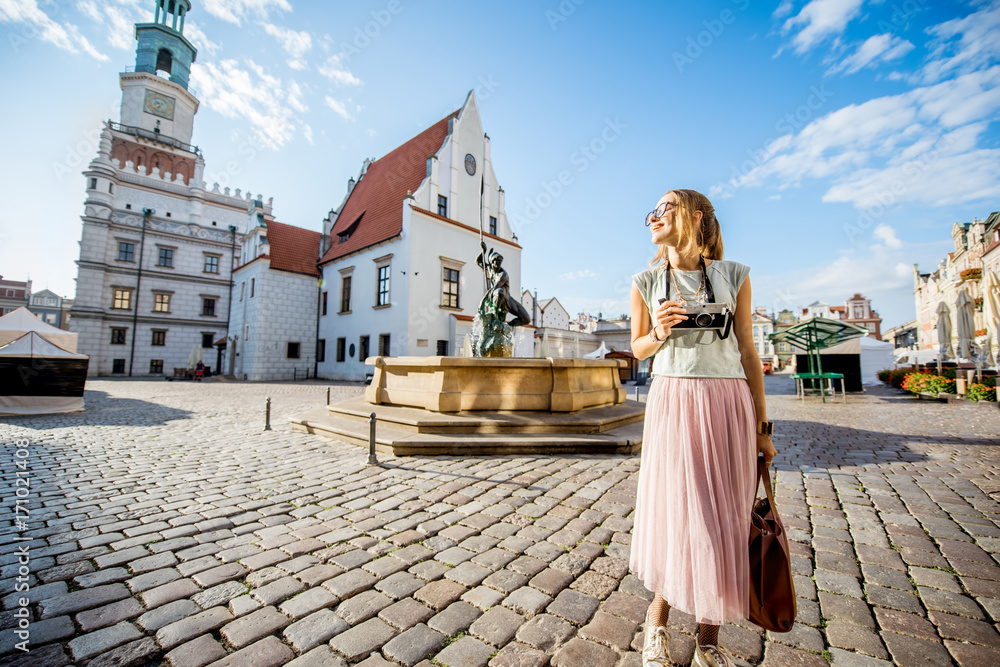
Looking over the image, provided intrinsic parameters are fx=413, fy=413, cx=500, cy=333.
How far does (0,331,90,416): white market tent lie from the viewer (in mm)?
9328

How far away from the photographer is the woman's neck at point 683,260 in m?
1.77

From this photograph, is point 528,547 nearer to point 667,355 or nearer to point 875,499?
point 667,355

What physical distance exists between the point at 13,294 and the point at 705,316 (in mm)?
103143

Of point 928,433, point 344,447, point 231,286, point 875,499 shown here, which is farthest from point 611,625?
point 231,286

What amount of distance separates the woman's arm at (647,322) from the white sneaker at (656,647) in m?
1.16

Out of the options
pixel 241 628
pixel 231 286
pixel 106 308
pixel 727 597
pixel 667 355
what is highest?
pixel 231 286

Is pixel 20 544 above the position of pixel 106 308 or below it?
below

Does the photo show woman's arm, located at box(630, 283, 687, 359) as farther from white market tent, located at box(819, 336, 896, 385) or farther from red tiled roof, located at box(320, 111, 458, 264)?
white market tent, located at box(819, 336, 896, 385)

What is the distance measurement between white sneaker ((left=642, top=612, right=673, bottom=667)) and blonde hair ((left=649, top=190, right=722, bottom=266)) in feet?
5.31

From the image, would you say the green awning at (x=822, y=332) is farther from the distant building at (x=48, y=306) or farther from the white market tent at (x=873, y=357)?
the distant building at (x=48, y=306)

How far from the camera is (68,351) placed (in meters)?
10.4

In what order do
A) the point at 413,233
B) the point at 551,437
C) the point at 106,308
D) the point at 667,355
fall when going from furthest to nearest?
the point at 106,308
the point at 413,233
the point at 551,437
the point at 667,355

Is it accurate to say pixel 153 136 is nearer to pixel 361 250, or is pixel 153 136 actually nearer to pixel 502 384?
pixel 361 250

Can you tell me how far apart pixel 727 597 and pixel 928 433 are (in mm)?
8845
